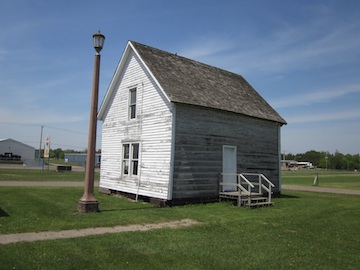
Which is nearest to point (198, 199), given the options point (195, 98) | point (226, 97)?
point (195, 98)

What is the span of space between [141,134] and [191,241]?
880 centimetres

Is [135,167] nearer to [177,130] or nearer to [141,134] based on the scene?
[141,134]

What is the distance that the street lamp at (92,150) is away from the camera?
11484mm

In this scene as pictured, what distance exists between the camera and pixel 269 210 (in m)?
13.7

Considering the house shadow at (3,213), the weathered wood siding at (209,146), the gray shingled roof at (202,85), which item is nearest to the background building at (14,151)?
the gray shingled roof at (202,85)

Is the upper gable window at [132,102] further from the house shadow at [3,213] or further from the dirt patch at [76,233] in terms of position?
the dirt patch at [76,233]

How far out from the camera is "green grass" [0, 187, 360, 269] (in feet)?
20.5

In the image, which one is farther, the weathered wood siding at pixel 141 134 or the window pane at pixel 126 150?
the window pane at pixel 126 150

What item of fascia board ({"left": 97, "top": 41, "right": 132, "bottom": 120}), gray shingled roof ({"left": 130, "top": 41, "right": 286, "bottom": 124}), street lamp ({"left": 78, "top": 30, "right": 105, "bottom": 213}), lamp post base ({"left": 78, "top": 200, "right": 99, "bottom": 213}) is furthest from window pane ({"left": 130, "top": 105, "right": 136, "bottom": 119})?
lamp post base ({"left": 78, "top": 200, "right": 99, "bottom": 213})

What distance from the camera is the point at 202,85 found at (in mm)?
17484

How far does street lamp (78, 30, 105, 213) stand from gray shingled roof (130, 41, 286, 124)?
3361mm

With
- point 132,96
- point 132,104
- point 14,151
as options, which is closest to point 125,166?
point 132,104

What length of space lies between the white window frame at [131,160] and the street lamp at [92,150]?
13.7ft

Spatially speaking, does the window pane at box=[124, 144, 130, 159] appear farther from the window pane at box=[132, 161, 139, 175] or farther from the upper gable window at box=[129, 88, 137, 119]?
the upper gable window at box=[129, 88, 137, 119]
